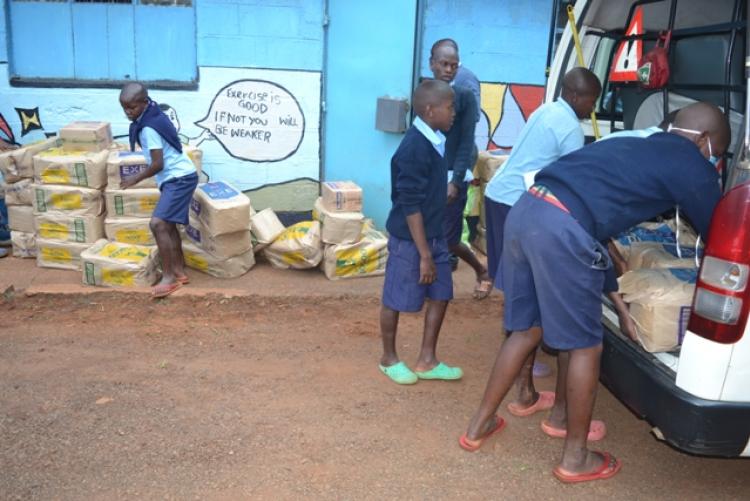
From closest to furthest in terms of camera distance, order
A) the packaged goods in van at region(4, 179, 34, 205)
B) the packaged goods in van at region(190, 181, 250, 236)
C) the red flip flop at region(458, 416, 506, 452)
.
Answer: the red flip flop at region(458, 416, 506, 452)
the packaged goods in van at region(190, 181, 250, 236)
the packaged goods in van at region(4, 179, 34, 205)

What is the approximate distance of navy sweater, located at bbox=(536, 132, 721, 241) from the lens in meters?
2.72

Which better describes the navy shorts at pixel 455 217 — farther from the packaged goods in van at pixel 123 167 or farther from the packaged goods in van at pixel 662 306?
the packaged goods in van at pixel 123 167

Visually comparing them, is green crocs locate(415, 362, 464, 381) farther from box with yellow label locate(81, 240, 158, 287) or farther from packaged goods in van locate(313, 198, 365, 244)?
box with yellow label locate(81, 240, 158, 287)

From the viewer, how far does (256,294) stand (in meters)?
5.46

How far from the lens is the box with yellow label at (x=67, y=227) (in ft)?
18.8

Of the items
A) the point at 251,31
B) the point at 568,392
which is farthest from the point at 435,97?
the point at 251,31

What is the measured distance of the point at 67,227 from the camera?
5742mm

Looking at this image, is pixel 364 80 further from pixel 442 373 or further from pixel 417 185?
pixel 442 373

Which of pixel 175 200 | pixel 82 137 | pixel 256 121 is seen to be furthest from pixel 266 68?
pixel 175 200

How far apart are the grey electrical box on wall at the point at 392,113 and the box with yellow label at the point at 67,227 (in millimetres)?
2694

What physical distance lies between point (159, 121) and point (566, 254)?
3.41 m

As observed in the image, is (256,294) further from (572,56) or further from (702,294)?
(702,294)

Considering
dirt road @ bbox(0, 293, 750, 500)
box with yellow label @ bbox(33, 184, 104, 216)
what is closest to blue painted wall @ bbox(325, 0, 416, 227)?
box with yellow label @ bbox(33, 184, 104, 216)

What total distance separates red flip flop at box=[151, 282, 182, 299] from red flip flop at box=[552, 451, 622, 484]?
3260mm
